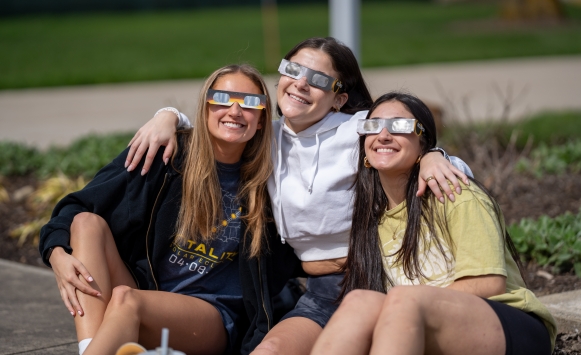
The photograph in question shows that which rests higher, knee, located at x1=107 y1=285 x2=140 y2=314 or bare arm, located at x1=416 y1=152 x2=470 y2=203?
bare arm, located at x1=416 y1=152 x2=470 y2=203

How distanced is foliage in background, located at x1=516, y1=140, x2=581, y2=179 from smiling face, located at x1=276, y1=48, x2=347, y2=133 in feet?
10.5

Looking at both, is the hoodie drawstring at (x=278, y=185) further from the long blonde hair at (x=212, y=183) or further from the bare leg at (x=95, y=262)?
the bare leg at (x=95, y=262)

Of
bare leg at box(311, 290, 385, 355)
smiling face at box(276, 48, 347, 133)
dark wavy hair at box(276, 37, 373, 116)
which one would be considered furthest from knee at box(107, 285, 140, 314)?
dark wavy hair at box(276, 37, 373, 116)

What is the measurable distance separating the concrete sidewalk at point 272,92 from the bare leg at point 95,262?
18.2ft

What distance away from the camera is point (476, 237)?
2.84 m

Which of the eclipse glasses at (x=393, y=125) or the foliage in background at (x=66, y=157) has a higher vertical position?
the eclipse glasses at (x=393, y=125)

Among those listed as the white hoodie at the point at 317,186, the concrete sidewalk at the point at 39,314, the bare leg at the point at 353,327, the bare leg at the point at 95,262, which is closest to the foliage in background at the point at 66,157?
the concrete sidewalk at the point at 39,314

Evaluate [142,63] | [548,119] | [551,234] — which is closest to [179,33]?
[142,63]

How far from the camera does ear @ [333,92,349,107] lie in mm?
3609

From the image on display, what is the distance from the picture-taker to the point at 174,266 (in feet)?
11.5

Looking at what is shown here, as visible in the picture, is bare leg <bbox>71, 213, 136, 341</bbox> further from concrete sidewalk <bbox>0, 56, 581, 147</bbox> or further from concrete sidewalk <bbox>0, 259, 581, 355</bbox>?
concrete sidewalk <bbox>0, 56, 581, 147</bbox>

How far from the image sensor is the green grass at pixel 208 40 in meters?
17.3

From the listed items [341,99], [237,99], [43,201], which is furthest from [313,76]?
[43,201]

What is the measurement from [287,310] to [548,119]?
5768mm
